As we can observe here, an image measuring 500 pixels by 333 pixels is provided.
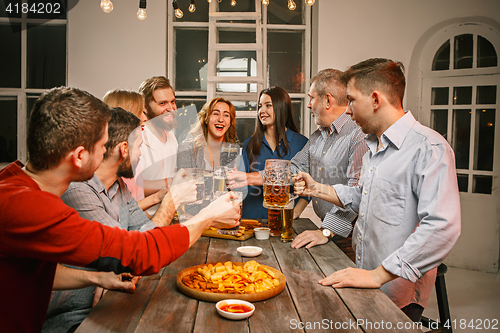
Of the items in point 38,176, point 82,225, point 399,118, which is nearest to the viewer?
point 82,225

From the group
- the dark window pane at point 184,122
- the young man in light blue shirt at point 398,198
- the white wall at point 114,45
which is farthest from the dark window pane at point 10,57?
the young man in light blue shirt at point 398,198

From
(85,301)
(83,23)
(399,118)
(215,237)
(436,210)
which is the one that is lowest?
(85,301)

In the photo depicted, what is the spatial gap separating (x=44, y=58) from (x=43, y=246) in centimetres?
426

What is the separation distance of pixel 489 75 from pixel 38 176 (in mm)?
4776

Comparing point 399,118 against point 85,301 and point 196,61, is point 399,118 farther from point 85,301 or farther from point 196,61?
point 196,61

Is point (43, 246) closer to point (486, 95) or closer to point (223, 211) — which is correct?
point (223, 211)

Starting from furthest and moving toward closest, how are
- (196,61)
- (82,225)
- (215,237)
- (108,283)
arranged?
1. (196,61)
2. (215,237)
3. (108,283)
4. (82,225)

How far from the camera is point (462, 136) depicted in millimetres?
4301

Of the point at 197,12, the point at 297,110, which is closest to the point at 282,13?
the point at 197,12

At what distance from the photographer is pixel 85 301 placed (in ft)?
4.99

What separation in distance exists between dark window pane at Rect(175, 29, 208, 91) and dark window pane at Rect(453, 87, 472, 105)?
3183 millimetres

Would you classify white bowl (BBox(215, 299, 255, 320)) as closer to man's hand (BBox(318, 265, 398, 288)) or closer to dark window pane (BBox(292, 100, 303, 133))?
man's hand (BBox(318, 265, 398, 288))

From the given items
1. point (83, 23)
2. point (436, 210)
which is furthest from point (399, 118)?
point (83, 23)

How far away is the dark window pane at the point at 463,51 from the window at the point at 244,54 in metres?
1.85
